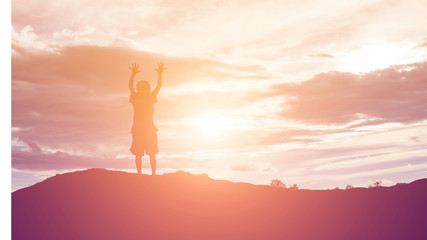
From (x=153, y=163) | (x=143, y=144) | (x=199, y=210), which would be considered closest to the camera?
(x=199, y=210)

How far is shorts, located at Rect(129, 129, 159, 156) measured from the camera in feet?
61.4

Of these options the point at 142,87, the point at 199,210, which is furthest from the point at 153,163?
the point at 142,87

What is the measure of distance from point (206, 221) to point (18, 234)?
6635 mm

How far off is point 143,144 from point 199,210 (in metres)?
3.66

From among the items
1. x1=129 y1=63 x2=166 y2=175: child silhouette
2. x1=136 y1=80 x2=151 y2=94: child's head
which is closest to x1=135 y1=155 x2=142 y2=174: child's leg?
x1=129 y1=63 x2=166 y2=175: child silhouette

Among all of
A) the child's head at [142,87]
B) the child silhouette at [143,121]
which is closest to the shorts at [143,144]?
the child silhouette at [143,121]

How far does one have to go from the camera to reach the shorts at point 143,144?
1872 centimetres

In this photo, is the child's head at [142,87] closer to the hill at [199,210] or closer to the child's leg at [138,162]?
the child's leg at [138,162]

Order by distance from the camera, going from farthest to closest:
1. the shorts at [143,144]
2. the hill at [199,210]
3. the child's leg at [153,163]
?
the child's leg at [153,163] < the shorts at [143,144] < the hill at [199,210]

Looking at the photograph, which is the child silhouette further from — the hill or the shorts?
the hill

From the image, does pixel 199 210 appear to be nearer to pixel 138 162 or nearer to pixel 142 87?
pixel 138 162

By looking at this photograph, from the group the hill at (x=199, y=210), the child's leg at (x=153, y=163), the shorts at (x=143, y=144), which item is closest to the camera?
the hill at (x=199, y=210)

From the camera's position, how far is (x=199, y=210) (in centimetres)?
1738

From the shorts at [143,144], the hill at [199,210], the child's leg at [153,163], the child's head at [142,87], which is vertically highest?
the child's head at [142,87]
